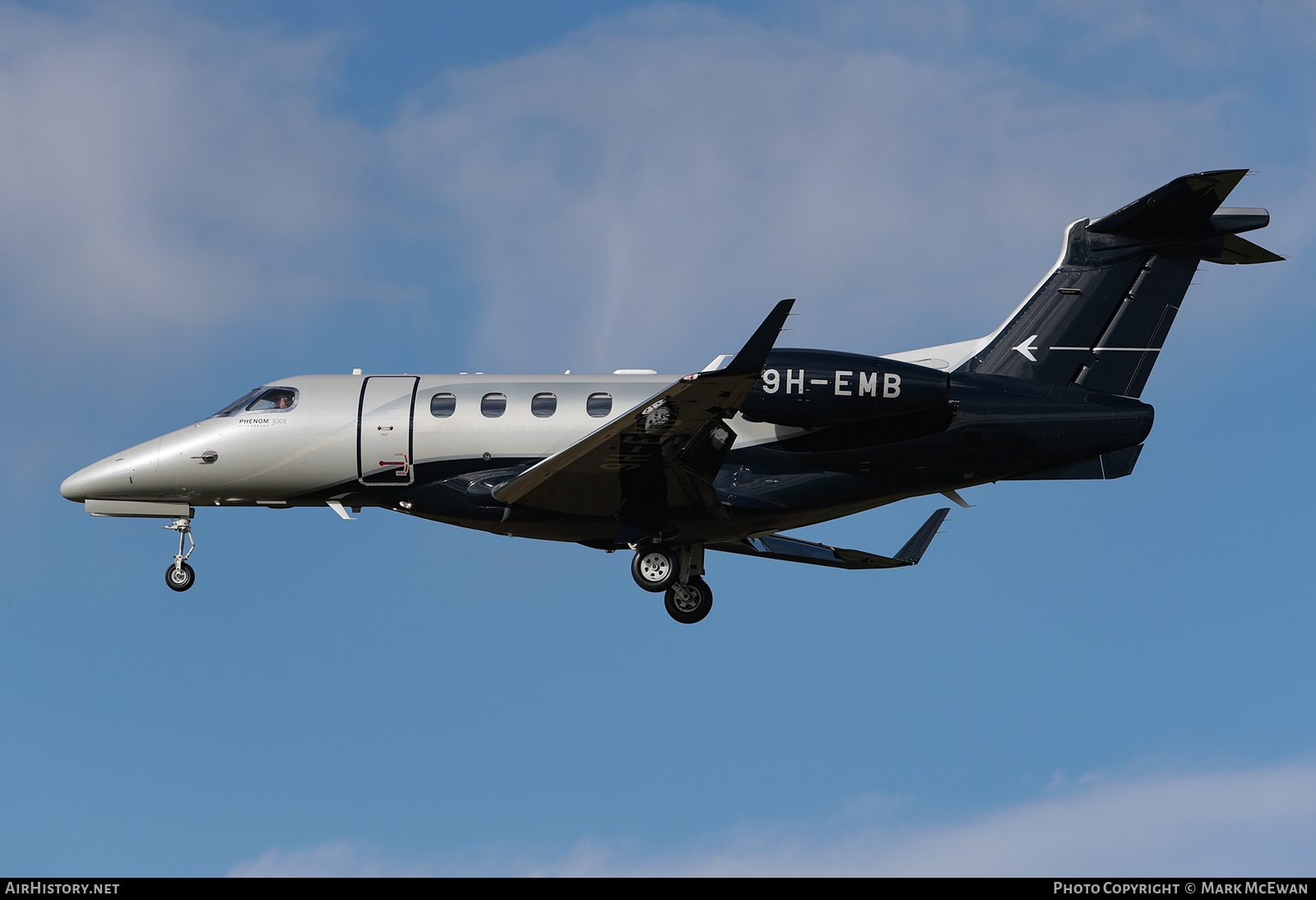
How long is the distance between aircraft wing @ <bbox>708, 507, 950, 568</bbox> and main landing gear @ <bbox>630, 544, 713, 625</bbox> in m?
1.91

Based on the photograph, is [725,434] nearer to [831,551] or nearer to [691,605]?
[691,605]

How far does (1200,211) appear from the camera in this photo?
21719 millimetres

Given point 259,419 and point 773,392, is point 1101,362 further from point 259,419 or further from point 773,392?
point 259,419

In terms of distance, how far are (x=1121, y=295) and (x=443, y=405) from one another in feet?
36.4

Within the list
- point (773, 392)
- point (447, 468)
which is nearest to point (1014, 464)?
point (773, 392)

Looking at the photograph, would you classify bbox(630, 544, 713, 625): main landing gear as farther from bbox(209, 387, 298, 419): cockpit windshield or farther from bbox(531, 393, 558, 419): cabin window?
bbox(209, 387, 298, 419): cockpit windshield

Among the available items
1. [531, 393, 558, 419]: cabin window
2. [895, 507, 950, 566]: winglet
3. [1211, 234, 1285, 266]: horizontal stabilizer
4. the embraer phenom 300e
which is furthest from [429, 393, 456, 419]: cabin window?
[1211, 234, 1285, 266]: horizontal stabilizer

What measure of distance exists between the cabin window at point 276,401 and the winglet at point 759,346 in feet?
28.2

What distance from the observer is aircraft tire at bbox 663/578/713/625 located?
23.0 meters

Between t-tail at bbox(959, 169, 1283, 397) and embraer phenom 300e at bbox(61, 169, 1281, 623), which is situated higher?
t-tail at bbox(959, 169, 1283, 397)

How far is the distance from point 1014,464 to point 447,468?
8.93m

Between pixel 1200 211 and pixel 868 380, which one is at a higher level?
pixel 1200 211

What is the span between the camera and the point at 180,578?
24062 mm

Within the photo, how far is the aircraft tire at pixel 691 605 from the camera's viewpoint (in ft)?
75.6
